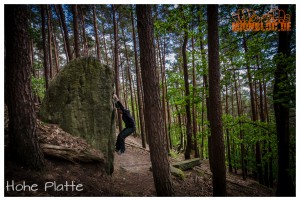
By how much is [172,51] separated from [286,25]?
11909mm

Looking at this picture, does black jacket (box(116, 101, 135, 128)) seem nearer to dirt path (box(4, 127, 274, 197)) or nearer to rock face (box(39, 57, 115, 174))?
rock face (box(39, 57, 115, 174))

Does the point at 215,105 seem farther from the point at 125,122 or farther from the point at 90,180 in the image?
the point at 90,180

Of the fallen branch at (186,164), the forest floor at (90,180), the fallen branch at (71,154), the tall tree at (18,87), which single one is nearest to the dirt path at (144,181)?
the forest floor at (90,180)

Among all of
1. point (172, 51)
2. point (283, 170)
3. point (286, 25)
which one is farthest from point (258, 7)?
point (172, 51)

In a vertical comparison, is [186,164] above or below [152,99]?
below

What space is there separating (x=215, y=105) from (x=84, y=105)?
4.80 metres

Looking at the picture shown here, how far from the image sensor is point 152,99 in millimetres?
4766

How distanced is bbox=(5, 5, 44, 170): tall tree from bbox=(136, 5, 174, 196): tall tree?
287 cm

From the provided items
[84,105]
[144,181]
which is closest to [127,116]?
[84,105]

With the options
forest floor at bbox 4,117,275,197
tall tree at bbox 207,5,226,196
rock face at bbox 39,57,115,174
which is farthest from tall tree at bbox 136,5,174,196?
rock face at bbox 39,57,115,174

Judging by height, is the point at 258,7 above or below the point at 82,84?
above

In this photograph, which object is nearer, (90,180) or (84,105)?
(90,180)
